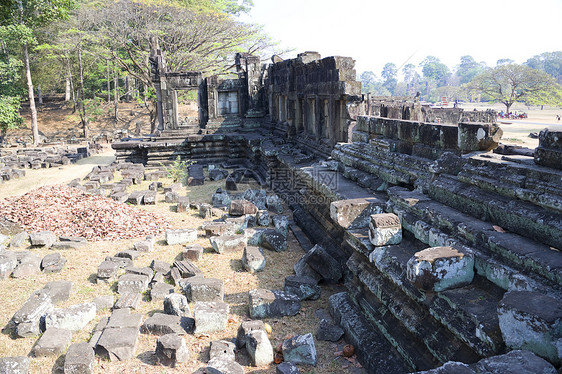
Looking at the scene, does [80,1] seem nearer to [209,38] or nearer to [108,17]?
[108,17]

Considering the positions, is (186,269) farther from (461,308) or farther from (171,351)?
(461,308)

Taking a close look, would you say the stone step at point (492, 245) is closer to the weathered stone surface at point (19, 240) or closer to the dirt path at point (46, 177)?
the weathered stone surface at point (19, 240)

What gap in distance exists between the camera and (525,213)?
10.7ft

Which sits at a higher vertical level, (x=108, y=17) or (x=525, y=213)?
(x=108, y=17)

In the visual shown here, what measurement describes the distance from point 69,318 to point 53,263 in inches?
80.1

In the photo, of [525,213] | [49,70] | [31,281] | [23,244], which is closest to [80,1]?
[49,70]

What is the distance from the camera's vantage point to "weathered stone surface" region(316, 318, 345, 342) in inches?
166

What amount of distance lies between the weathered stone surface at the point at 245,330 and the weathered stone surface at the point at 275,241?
257 cm

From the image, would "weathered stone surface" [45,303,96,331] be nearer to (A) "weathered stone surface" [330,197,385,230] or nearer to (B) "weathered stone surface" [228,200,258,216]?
(A) "weathered stone surface" [330,197,385,230]

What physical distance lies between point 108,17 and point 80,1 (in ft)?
23.3

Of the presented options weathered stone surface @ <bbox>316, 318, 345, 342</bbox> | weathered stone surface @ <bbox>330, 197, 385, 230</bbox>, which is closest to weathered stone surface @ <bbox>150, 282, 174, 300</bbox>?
weathered stone surface @ <bbox>316, 318, 345, 342</bbox>

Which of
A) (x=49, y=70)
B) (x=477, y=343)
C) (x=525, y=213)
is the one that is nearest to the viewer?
(x=477, y=343)

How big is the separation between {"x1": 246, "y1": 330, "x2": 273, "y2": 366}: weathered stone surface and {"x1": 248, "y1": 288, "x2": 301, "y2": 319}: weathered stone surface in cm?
→ 76

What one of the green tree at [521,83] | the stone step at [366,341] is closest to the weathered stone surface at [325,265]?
the stone step at [366,341]
